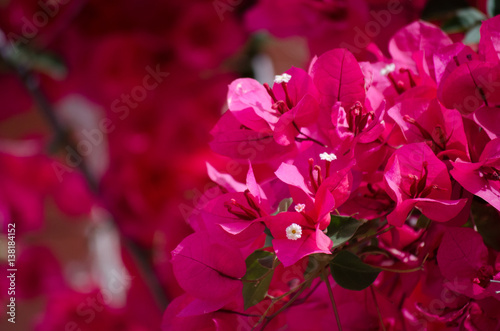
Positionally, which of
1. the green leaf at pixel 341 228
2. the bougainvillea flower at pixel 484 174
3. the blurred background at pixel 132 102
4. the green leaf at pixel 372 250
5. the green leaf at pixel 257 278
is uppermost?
the bougainvillea flower at pixel 484 174

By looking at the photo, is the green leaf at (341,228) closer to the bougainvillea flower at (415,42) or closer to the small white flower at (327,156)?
the small white flower at (327,156)

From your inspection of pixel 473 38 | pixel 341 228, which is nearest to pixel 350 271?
pixel 341 228

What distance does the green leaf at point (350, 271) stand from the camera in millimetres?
348

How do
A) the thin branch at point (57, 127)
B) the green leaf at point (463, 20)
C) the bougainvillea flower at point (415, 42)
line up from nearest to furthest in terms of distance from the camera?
the bougainvillea flower at point (415, 42) < the green leaf at point (463, 20) < the thin branch at point (57, 127)

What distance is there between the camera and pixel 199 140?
92 cm

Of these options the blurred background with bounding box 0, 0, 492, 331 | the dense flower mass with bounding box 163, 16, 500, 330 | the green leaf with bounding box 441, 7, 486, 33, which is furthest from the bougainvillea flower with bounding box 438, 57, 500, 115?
the blurred background with bounding box 0, 0, 492, 331

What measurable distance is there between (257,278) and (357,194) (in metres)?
0.09

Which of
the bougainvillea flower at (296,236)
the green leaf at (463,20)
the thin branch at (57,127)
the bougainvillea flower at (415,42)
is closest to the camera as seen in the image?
the bougainvillea flower at (296,236)

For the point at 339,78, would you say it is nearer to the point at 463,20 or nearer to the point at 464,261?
the point at 464,261

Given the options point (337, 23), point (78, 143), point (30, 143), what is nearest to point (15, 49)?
point (78, 143)

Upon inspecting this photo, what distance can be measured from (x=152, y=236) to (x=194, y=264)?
546mm

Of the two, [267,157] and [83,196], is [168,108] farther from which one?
[267,157]

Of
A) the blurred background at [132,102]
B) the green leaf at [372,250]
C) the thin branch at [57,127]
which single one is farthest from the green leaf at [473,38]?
the thin branch at [57,127]

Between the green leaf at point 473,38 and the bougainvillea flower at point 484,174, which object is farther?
the green leaf at point 473,38
